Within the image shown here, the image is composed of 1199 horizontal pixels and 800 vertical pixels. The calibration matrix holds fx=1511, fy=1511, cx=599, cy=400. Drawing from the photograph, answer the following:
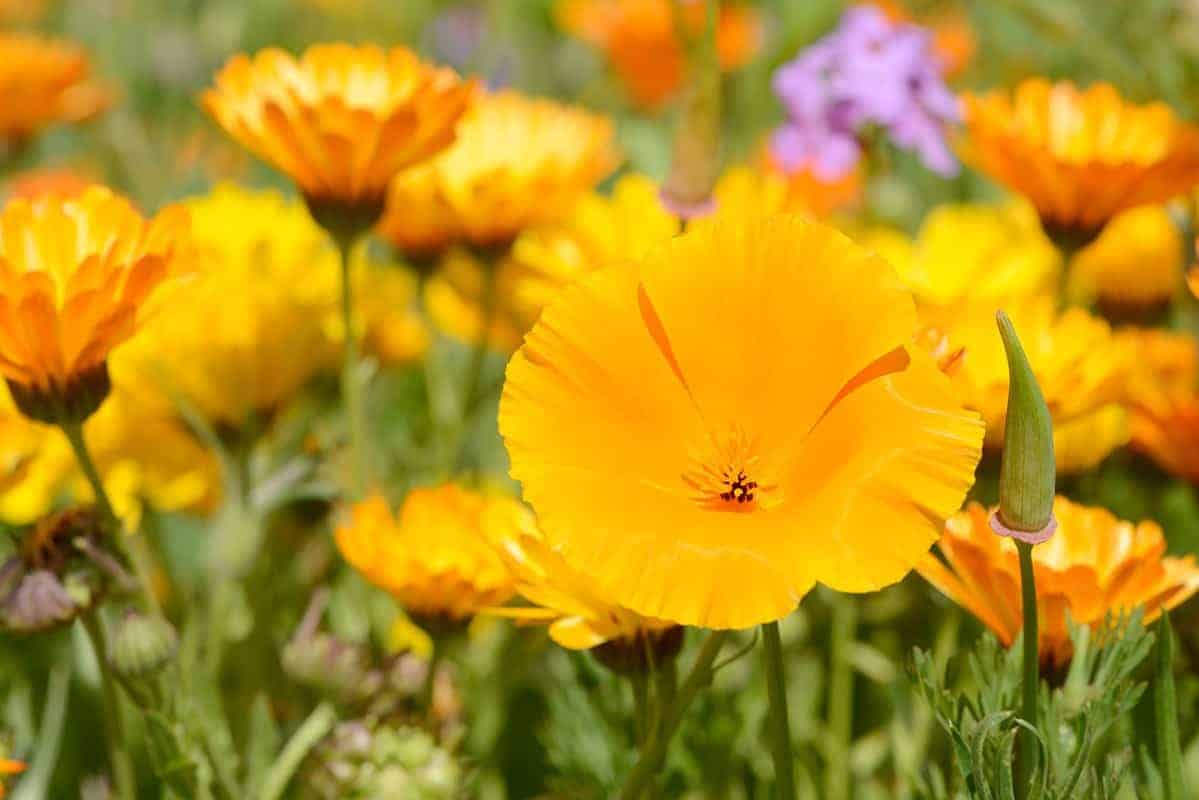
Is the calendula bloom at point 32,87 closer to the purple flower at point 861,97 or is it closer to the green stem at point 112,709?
the purple flower at point 861,97

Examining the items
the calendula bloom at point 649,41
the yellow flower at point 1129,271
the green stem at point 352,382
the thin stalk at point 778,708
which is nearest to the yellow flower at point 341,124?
the green stem at point 352,382

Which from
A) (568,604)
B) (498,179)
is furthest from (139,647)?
(498,179)

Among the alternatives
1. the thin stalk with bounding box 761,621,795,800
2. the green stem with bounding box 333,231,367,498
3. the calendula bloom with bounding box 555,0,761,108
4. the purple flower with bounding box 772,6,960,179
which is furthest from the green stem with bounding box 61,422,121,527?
the calendula bloom with bounding box 555,0,761,108

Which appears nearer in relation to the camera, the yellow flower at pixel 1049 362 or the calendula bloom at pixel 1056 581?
the calendula bloom at pixel 1056 581

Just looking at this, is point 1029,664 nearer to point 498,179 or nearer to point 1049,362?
point 1049,362

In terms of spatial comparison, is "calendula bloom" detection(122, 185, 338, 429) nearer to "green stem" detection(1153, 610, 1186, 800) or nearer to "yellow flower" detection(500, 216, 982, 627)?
"yellow flower" detection(500, 216, 982, 627)

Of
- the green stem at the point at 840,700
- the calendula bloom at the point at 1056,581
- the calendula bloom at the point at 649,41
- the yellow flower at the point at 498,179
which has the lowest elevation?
the calendula bloom at the point at 649,41

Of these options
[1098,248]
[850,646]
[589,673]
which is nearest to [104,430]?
[589,673]
